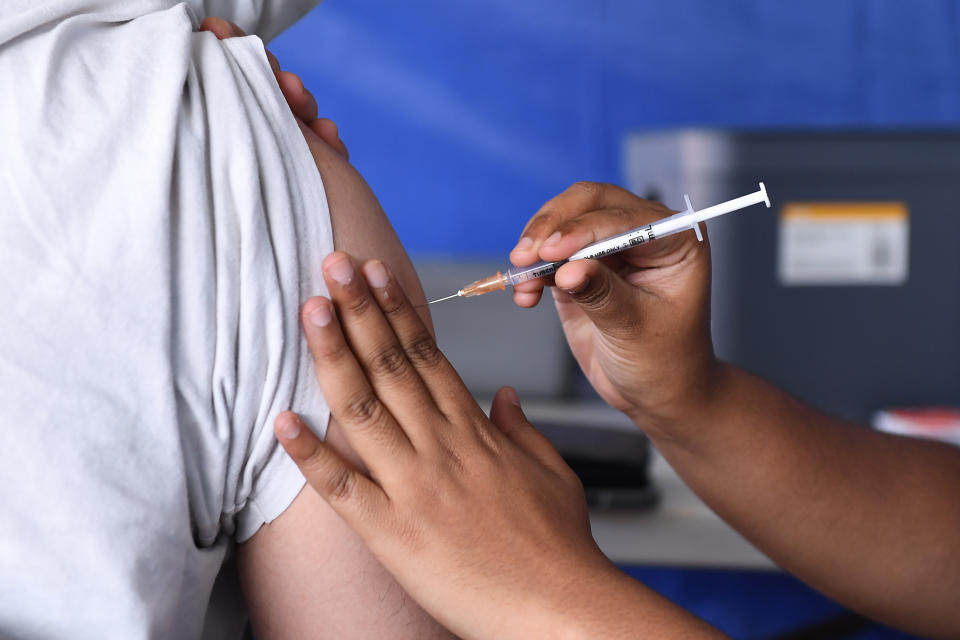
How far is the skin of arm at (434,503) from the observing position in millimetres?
646

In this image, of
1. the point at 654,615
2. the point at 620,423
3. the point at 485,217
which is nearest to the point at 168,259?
the point at 654,615

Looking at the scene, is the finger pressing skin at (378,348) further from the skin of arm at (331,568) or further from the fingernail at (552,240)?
the fingernail at (552,240)

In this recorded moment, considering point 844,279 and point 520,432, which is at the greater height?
point 520,432

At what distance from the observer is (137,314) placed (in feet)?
1.91

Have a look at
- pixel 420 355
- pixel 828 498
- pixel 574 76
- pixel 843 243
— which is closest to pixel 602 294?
pixel 420 355

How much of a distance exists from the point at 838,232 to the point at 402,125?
65.2 inches

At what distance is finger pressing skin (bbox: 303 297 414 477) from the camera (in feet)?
2.09

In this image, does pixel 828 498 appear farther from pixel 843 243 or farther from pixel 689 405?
pixel 843 243

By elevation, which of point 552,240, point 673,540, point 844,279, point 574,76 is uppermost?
point 552,240

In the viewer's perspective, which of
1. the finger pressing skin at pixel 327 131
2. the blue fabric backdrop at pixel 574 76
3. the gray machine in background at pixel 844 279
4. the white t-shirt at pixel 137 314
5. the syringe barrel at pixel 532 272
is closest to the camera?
the white t-shirt at pixel 137 314

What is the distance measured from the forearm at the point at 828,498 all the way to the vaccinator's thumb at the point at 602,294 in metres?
0.16

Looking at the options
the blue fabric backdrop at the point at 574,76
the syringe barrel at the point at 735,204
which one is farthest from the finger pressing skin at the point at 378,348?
the blue fabric backdrop at the point at 574,76

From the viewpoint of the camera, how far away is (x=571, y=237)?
838 millimetres

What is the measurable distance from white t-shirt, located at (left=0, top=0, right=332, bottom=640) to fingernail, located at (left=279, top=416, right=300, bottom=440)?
0.09 feet
